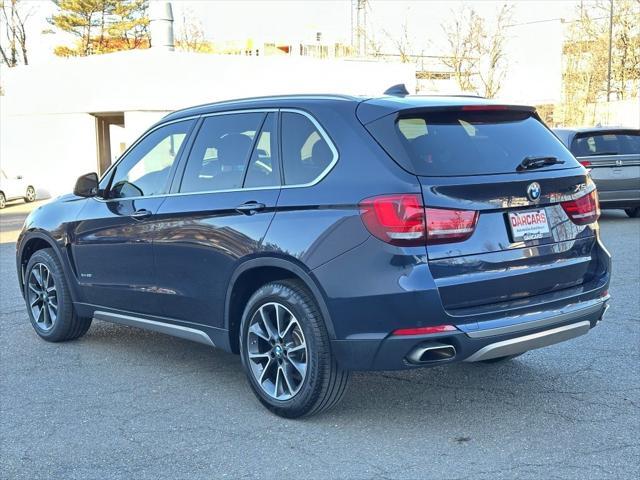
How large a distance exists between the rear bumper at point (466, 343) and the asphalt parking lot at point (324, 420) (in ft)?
1.54

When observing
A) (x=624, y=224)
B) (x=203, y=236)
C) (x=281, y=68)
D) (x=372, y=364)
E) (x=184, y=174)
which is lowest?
(x=624, y=224)

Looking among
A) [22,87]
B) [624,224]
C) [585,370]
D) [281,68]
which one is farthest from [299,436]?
[22,87]

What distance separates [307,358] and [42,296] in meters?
3.19

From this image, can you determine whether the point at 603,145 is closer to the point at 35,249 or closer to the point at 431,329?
the point at 35,249

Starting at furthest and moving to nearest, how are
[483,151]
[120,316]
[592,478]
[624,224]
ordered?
1. [624,224]
2. [120,316]
3. [483,151]
4. [592,478]

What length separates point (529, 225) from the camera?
4102 mm

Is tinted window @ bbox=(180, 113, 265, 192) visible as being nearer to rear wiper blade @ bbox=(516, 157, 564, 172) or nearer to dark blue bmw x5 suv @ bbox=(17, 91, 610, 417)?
dark blue bmw x5 suv @ bbox=(17, 91, 610, 417)

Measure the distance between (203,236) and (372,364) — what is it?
56.4 inches

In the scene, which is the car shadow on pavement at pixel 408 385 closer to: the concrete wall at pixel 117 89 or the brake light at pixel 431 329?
the brake light at pixel 431 329

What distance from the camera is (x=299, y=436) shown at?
4234 mm

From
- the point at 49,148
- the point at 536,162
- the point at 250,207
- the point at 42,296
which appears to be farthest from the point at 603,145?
the point at 49,148

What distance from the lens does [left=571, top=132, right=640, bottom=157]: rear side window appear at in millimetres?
13523

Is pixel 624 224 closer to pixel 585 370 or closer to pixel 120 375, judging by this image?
pixel 585 370

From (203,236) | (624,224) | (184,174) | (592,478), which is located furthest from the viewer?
(624,224)
